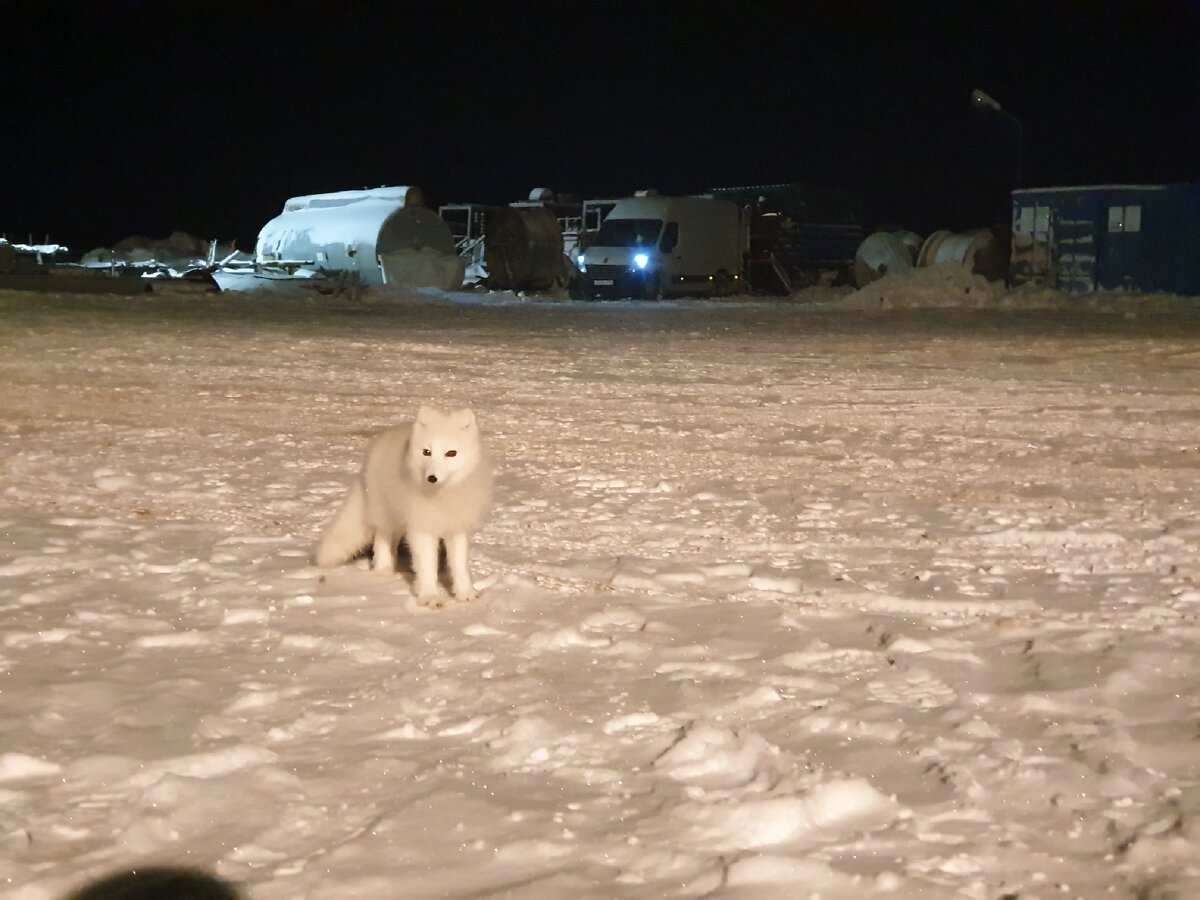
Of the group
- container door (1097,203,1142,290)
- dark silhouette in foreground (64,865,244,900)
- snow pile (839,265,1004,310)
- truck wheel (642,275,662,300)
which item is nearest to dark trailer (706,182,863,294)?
truck wheel (642,275,662,300)

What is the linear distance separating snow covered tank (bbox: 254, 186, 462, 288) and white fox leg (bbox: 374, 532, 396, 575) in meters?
25.8

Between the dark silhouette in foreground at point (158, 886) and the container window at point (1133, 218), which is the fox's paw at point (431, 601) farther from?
the container window at point (1133, 218)

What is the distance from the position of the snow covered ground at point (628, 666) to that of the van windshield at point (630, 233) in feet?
72.2

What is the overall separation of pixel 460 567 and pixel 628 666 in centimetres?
104

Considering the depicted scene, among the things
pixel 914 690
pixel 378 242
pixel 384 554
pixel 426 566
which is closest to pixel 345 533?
pixel 384 554

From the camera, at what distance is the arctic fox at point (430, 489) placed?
186 inches

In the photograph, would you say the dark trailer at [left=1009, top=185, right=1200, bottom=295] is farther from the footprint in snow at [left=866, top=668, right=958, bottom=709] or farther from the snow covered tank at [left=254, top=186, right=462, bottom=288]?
the footprint in snow at [left=866, top=668, right=958, bottom=709]

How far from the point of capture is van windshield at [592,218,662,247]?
3128 cm

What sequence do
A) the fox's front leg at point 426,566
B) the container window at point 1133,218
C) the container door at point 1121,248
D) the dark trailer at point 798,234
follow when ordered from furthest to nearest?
A: the dark trailer at point 798,234
the container door at point 1121,248
the container window at point 1133,218
the fox's front leg at point 426,566

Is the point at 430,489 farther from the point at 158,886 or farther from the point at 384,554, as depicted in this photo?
the point at 158,886

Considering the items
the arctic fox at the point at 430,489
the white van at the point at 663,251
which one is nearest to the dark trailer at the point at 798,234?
the white van at the point at 663,251

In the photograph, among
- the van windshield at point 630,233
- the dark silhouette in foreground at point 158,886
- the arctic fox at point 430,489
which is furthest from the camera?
the van windshield at point 630,233

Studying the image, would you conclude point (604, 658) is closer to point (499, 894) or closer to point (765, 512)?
point (499, 894)

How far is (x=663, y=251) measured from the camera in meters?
31.3
